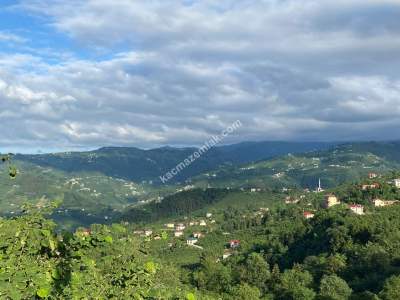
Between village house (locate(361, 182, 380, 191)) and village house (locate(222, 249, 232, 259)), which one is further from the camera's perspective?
village house (locate(361, 182, 380, 191))

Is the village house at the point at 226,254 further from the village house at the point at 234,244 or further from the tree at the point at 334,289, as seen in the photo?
the tree at the point at 334,289

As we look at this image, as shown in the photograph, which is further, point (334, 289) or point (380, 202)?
point (380, 202)

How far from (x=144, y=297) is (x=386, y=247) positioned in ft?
301

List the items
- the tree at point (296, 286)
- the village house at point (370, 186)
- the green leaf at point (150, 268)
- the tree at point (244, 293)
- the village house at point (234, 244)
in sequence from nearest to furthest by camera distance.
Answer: the green leaf at point (150, 268) < the tree at point (244, 293) < the tree at point (296, 286) < the village house at point (234, 244) < the village house at point (370, 186)

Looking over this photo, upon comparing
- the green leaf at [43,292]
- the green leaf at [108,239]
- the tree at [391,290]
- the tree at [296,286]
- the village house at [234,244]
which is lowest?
the village house at [234,244]

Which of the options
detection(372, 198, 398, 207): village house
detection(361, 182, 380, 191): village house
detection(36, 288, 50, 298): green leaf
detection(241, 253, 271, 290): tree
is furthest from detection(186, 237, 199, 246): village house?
detection(36, 288, 50, 298): green leaf

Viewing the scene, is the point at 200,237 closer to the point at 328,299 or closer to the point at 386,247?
the point at 386,247

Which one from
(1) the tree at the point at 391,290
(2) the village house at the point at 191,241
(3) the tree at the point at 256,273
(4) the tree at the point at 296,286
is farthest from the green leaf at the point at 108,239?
(2) the village house at the point at 191,241

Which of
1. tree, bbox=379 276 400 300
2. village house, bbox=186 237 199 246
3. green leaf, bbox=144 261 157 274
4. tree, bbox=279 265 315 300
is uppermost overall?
green leaf, bbox=144 261 157 274

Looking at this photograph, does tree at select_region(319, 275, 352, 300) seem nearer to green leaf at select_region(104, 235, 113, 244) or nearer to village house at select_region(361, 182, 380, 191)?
green leaf at select_region(104, 235, 113, 244)

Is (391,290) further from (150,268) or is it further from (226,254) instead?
(226,254)

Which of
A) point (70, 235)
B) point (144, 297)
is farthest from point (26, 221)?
point (144, 297)

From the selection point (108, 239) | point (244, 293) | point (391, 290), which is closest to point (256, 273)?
point (244, 293)

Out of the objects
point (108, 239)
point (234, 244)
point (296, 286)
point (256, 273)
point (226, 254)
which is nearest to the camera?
point (108, 239)
